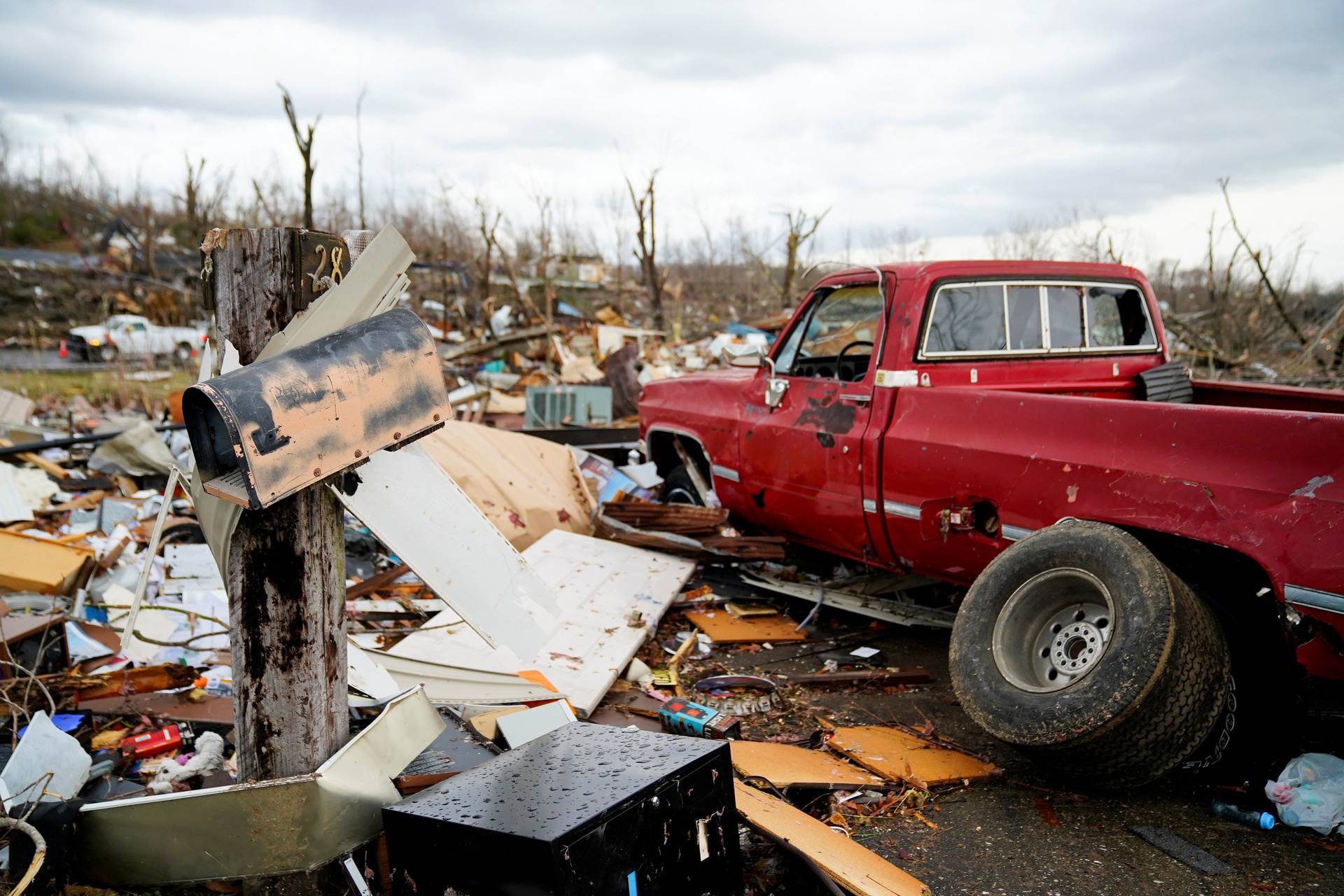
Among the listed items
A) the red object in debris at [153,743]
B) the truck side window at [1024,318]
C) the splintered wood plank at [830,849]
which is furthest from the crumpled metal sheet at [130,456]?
the truck side window at [1024,318]

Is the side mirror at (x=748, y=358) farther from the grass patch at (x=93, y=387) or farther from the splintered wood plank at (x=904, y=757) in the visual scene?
the grass patch at (x=93, y=387)

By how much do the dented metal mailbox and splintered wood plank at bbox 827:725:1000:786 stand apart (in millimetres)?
2125

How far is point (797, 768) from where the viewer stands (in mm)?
3143

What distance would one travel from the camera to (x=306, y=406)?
71.2 inches

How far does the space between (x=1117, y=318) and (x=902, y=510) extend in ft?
6.05

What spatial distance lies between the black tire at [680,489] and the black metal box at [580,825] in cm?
363

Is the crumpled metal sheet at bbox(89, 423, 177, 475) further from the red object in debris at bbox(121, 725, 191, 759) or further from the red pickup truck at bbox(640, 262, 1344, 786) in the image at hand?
the red pickup truck at bbox(640, 262, 1344, 786)

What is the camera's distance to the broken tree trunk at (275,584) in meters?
2.05

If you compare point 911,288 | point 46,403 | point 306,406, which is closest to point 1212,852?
point 911,288

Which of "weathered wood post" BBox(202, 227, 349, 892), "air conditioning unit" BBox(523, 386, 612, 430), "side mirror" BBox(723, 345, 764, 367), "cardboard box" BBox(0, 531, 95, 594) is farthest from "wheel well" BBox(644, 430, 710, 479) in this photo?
"air conditioning unit" BBox(523, 386, 612, 430)

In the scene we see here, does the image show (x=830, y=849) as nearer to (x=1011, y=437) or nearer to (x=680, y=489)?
(x=1011, y=437)

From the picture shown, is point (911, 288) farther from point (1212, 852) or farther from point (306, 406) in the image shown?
point (306, 406)

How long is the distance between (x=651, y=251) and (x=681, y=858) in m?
16.7

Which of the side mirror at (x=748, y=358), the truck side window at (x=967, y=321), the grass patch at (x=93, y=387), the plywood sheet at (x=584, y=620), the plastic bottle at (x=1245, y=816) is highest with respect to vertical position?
the truck side window at (x=967, y=321)
